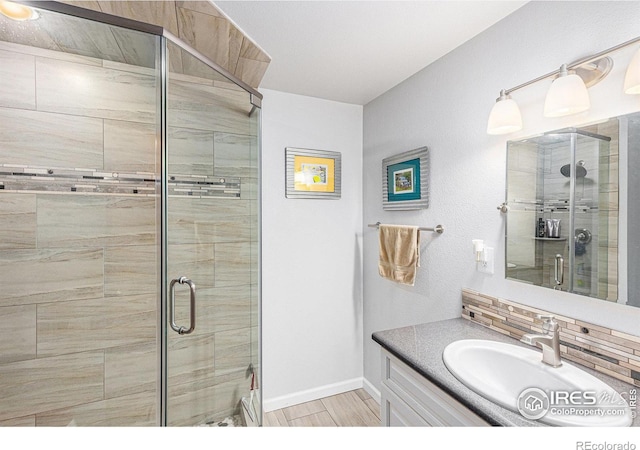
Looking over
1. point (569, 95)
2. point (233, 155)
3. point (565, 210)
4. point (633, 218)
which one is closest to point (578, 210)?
point (565, 210)

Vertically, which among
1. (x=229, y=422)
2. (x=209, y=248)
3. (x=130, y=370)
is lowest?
(x=229, y=422)

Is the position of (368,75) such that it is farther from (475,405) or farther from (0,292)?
(0,292)

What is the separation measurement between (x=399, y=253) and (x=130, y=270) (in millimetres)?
1587

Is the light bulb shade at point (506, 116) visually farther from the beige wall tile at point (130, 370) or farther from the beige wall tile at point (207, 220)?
the beige wall tile at point (130, 370)

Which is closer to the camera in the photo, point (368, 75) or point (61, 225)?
point (61, 225)

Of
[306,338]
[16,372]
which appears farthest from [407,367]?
[16,372]

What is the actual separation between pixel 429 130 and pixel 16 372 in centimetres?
254

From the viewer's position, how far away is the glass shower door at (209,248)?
1391mm

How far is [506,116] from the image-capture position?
4.14 feet

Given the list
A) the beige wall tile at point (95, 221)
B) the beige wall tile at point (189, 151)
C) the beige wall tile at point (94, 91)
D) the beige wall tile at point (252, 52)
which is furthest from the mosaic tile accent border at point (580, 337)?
the beige wall tile at point (94, 91)

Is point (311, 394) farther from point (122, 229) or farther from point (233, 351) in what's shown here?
point (122, 229)

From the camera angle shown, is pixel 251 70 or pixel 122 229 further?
pixel 251 70

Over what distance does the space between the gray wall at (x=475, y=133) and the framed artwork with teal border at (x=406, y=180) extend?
56 mm

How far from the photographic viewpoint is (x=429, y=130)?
1.81 m
